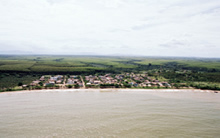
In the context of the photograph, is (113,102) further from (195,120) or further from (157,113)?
(195,120)

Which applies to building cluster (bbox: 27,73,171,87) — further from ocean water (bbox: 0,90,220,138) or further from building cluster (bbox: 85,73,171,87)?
ocean water (bbox: 0,90,220,138)

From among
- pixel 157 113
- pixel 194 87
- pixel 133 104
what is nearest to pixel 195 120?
pixel 157 113

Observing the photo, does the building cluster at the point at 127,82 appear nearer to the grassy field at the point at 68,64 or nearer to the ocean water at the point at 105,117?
the ocean water at the point at 105,117

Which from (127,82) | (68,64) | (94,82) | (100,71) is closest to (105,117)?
(94,82)

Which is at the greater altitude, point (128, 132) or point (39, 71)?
point (39, 71)

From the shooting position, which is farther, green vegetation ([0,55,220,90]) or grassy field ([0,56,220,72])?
grassy field ([0,56,220,72])

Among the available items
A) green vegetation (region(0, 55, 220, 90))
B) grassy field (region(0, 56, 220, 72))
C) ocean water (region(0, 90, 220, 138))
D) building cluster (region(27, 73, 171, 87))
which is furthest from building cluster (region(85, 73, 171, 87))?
grassy field (region(0, 56, 220, 72))

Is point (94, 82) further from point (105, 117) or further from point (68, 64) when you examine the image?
point (68, 64)

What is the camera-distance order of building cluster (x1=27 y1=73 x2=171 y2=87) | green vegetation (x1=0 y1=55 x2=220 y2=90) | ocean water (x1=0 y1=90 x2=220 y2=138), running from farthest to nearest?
1. green vegetation (x1=0 y1=55 x2=220 y2=90)
2. building cluster (x1=27 y1=73 x2=171 y2=87)
3. ocean water (x1=0 y1=90 x2=220 y2=138)
